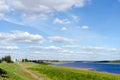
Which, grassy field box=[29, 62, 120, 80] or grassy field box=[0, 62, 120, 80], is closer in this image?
grassy field box=[0, 62, 120, 80]

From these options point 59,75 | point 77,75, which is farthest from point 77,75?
point 59,75

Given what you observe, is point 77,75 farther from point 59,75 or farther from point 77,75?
point 59,75

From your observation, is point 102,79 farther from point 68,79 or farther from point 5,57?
point 5,57

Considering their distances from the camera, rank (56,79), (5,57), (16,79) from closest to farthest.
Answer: (16,79)
(56,79)
(5,57)

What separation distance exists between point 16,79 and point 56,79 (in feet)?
46.8

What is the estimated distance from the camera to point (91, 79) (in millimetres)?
66250

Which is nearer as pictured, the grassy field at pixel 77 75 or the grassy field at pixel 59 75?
the grassy field at pixel 59 75

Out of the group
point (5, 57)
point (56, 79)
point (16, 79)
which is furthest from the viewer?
point (5, 57)

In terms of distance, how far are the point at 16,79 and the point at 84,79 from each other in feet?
63.8

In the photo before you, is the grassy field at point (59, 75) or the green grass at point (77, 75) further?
the green grass at point (77, 75)

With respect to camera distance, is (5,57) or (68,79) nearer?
(68,79)

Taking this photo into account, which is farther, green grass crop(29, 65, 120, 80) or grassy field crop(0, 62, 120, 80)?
green grass crop(29, 65, 120, 80)

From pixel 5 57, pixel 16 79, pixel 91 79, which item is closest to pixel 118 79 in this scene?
pixel 91 79

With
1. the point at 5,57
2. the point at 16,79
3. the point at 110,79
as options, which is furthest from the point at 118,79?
the point at 5,57
